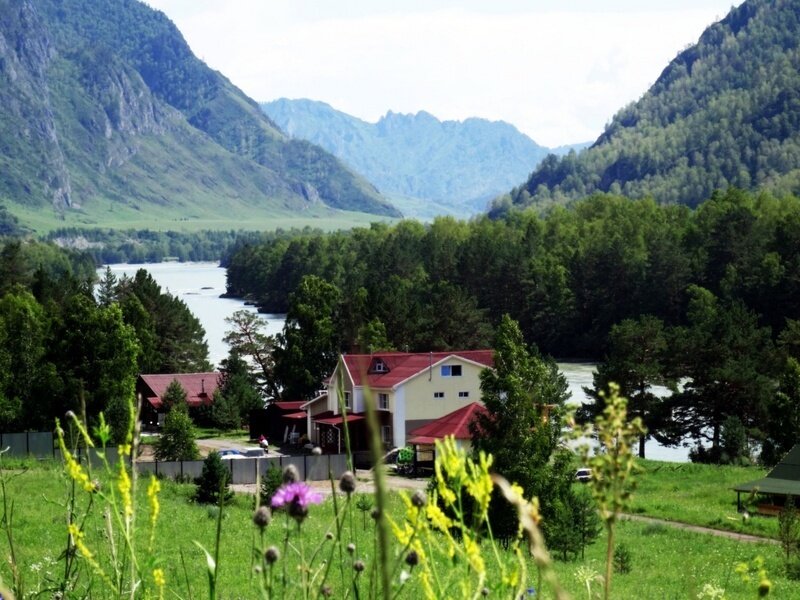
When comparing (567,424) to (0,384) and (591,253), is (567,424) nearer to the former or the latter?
(0,384)

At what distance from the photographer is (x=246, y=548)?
60.2 ft

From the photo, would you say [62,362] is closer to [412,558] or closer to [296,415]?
[296,415]

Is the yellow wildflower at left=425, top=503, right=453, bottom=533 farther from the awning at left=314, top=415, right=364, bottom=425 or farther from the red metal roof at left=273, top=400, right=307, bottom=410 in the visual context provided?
the red metal roof at left=273, top=400, right=307, bottom=410

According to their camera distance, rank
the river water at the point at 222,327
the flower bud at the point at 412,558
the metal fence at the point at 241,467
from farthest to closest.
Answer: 1. the river water at the point at 222,327
2. the metal fence at the point at 241,467
3. the flower bud at the point at 412,558

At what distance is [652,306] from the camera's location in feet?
334

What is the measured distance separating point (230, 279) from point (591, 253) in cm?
6926

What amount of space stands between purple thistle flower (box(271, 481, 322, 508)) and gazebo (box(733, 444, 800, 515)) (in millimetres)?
34385

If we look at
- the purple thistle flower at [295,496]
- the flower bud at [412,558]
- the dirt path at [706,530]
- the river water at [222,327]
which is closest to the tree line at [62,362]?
the dirt path at [706,530]

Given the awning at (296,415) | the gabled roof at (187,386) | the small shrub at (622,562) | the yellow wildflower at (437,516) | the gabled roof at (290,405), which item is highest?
the gabled roof at (187,386)

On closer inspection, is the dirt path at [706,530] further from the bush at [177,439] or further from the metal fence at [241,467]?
the bush at [177,439]

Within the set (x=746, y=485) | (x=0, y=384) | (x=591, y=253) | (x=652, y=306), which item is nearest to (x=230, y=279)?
(x=591, y=253)

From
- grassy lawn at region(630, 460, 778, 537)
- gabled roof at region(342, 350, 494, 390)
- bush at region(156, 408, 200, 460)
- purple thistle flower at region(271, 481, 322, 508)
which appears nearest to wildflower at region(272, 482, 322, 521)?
purple thistle flower at region(271, 481, 322, 508)

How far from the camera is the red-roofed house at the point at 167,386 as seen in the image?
6506 cm

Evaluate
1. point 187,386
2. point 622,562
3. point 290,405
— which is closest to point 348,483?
point 622,562
